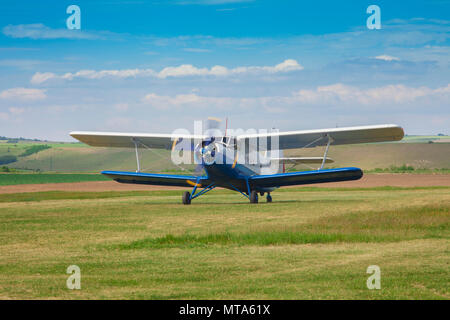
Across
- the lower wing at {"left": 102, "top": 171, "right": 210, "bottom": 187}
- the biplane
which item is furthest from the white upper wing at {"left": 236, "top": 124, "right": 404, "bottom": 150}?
the lower wing at {"left": 102, "top": 171, "right": 210, "bottom": 187}

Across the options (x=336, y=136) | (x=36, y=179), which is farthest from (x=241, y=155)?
(x=36, y=179)

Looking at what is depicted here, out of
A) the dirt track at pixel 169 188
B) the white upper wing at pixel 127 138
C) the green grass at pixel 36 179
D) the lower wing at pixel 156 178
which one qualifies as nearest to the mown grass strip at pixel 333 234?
the lower wing at pixel 156 178

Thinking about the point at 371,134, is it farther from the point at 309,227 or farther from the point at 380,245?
the point at 380,245

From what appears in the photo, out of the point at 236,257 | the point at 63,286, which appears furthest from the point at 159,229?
the point at 63,286

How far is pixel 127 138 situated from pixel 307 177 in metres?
9.77

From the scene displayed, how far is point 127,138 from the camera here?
102ft

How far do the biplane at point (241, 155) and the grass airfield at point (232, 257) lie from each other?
23.8ft

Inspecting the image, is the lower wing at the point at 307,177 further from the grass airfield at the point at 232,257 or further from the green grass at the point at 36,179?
the green grass at the point at 36,179

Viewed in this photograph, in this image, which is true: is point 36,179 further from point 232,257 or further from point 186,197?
point 232,257

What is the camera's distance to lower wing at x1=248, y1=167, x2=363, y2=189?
2535 cm

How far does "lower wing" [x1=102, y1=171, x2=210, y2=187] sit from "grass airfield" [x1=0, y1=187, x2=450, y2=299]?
9.09 meters

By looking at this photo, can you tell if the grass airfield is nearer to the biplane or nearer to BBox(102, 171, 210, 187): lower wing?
the biplane

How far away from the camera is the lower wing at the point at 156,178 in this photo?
27.8 m
